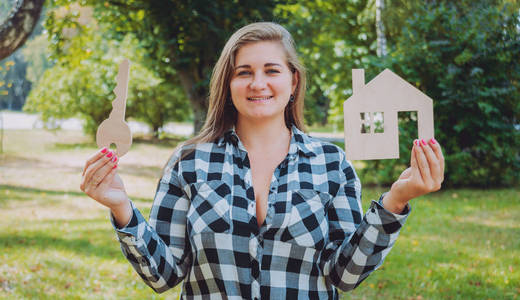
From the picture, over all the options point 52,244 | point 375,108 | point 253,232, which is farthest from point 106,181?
point 52,244

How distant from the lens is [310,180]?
5.94 ft

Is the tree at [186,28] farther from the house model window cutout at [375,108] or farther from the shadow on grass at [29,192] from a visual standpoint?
the house model window cutout at [375,108]

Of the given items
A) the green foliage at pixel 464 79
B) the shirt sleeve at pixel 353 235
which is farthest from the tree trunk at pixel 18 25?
the green foliage at pixel 464 79

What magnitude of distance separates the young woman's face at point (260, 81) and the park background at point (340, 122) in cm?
122

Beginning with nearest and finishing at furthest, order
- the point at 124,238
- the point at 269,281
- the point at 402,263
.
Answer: the point at 124,238 → the point at 269,281 → the point at 402,263

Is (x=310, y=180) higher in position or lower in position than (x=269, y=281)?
higher

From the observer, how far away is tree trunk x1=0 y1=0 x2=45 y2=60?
3.70m

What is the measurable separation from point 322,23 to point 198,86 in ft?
13.8

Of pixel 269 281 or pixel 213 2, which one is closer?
pixel 269 281

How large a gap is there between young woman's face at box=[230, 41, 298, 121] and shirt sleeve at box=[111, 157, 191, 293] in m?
0.39

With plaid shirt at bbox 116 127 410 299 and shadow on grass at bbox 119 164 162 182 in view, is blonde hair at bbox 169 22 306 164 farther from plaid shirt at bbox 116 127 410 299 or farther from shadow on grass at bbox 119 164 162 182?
shadow on grass at bbox 119 164 162 182

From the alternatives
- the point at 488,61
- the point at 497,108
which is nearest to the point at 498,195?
the point at 497,108

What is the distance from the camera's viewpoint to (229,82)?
1.91 meters

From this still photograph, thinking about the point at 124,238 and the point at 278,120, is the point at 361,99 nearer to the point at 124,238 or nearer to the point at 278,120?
the point at 278,120
